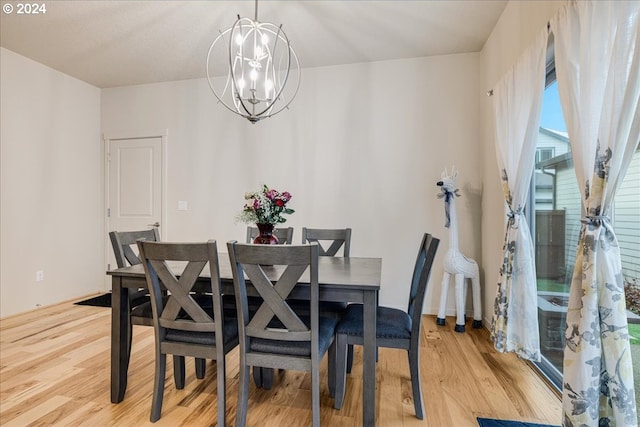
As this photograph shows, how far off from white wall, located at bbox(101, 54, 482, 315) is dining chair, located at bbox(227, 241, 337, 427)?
219cm

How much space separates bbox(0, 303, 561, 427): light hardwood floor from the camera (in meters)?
1.77

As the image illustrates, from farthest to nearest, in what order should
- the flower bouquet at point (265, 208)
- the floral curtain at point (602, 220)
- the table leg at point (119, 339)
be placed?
the flower bouquet at point (265, 208), the table leg at point (119, 339), the floral curtain at point (602, 220)

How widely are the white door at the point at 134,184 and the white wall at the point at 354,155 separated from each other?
206mm

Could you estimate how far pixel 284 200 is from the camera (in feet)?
7.08

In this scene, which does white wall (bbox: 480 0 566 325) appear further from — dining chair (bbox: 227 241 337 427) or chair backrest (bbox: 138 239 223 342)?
chair backrest (bbox: 138 239 223 342)

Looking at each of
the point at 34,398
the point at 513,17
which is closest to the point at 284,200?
the point at 34,398

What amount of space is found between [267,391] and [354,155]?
2.58m

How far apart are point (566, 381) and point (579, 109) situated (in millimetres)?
1224

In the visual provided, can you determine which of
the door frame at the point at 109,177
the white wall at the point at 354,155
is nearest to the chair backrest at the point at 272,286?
the white wall at the point at 354,155

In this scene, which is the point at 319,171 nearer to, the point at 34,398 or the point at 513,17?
the point at 513,17

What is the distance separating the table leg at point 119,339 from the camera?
189cm

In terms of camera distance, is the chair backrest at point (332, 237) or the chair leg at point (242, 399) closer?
the chair leg at point (242, 399)

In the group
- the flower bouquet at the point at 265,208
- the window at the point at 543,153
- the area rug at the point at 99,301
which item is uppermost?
the window at the point at 543,153

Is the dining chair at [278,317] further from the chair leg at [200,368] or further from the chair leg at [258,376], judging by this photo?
the chair leg at [200,368]
